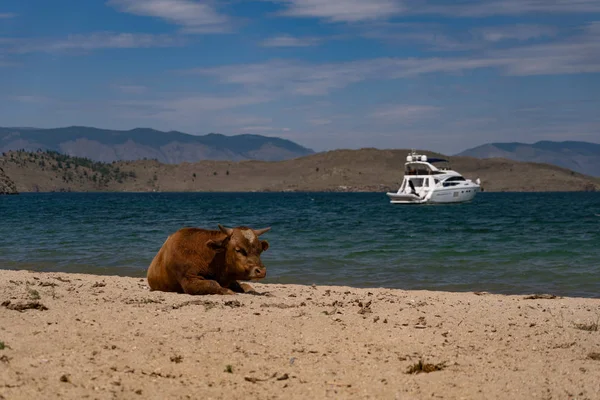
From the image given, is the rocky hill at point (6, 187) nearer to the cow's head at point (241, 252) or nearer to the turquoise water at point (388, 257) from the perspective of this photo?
the turquoise water at point (388, 257)

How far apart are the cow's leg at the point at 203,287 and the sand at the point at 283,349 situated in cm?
28

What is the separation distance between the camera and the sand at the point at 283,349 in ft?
21.1

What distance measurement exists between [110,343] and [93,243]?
70.4ft

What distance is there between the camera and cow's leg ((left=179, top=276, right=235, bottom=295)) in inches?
446

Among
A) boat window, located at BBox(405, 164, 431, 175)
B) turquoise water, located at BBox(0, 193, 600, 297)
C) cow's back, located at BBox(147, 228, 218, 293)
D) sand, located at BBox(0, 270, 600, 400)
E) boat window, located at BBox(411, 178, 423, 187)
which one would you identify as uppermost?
boat window, located at BBox(405, 164, 431, 175)

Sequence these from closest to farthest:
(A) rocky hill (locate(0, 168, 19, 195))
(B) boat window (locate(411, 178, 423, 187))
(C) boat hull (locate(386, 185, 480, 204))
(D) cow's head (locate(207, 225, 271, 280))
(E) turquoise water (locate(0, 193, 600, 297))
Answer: (D) cow's head (locate(207, 225, 271, 280))
(E) turquoise water (locate(0, 193, 600, 297))
(C) boat hull (locate(386, 185, 480, 204))
(B) boat window (locate(411, 178, 423, 187))
(A) rocky hill (locate(0, 168, 19, 195))

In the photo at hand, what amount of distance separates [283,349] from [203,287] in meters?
3.90

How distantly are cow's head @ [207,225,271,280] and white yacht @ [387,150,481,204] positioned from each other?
7350 centimetres

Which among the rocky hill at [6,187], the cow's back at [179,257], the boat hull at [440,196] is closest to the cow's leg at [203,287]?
the cow's back at [179,257]

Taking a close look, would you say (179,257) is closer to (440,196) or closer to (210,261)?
(210,261)

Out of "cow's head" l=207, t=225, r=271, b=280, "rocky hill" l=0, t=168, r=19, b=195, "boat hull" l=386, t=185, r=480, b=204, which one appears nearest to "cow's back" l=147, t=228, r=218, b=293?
"cow's head" l=207, t=225, r=271, b=280

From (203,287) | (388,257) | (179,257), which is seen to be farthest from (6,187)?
(203,287)

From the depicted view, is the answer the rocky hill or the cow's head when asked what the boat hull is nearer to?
the cow's head

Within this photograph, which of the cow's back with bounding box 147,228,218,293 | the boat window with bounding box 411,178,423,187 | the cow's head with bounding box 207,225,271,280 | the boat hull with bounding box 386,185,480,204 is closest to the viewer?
the cow's head with bounding box 207,225,271,280
